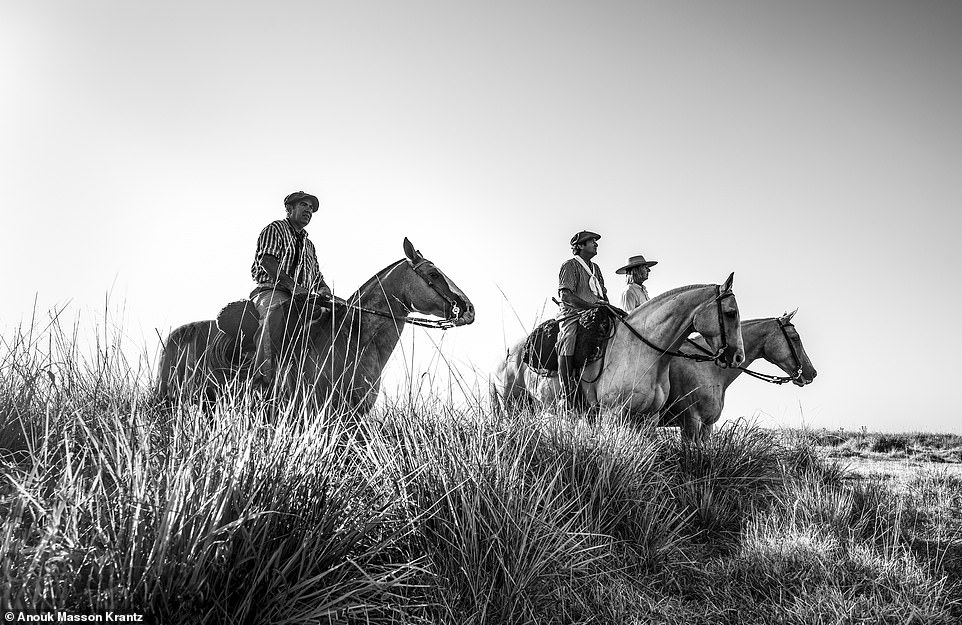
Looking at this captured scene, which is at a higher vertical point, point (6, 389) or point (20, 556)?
point (6, 389)

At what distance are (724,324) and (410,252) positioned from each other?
355 cm

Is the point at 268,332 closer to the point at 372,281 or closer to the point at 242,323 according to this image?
the point at 242,323

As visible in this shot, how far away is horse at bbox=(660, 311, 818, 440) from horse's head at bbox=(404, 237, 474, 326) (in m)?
3.26

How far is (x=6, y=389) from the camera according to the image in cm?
360

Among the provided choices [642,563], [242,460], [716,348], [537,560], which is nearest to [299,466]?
[242,460]

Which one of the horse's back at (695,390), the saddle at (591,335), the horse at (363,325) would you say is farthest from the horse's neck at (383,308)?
the horse's back at (695,390)

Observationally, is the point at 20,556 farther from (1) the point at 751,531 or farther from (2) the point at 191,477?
(1) the point at 751,531

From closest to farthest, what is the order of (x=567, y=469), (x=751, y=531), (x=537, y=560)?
(x=537, y=560), (x=567, y=469), (x=751, y=531)

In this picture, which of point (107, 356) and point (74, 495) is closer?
point (74, 495)

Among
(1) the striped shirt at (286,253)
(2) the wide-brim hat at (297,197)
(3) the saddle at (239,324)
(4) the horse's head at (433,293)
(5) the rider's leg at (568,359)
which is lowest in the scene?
(5) the rider's leg at (568,359)

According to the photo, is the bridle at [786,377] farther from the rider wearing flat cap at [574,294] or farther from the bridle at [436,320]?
the bridle at [436,320]

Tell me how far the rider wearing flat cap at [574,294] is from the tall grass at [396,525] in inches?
76.0

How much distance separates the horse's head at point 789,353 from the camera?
28.0 ft

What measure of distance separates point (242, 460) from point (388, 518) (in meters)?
0.69
